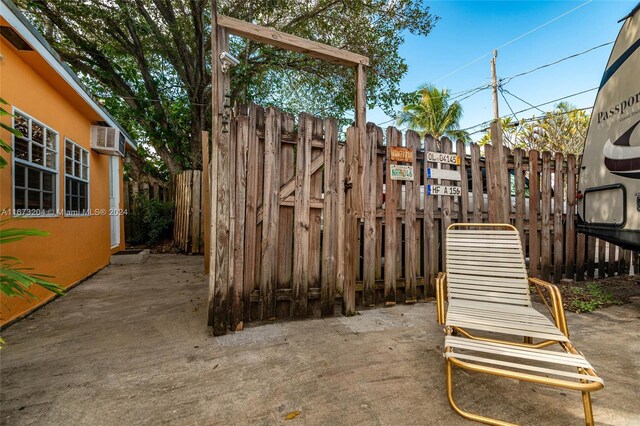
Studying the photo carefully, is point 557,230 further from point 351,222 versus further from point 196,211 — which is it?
point 196,211

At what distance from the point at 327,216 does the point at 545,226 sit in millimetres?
3431

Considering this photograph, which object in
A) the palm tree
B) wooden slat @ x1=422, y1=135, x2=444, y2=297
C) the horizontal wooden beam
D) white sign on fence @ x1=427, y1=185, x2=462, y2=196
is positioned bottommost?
wooden slat @ x1=422, y1=135, x2=444, y2=297

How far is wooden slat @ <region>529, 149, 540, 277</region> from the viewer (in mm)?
4098

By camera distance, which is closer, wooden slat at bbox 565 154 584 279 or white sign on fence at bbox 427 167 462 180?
white sign on fence at bbox 427 167 462 180

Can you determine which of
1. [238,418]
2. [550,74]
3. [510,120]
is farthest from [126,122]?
[510,120]

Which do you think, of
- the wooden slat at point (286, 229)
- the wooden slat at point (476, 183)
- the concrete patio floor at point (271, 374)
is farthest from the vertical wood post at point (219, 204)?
the wooden slat at point (476, 183)

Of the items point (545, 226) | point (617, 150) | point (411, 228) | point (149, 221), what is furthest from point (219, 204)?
point (149, 221)

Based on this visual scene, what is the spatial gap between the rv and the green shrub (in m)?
9.72

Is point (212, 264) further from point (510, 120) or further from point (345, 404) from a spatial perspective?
point (510, 120)

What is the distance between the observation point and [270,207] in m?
2.80

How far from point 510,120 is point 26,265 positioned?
18.7m

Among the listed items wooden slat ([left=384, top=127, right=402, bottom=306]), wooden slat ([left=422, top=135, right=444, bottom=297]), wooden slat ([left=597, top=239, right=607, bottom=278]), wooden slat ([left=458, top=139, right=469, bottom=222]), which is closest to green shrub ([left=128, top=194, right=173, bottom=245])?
wooden slat ([left=384, top=127, right=402, bottom=306])

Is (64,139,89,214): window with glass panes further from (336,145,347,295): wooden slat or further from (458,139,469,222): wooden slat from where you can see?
(458,139,469,222): wooden slat

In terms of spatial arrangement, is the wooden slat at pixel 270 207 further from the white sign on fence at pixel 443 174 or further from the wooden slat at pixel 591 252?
the wooden slat at pixel 591 252
